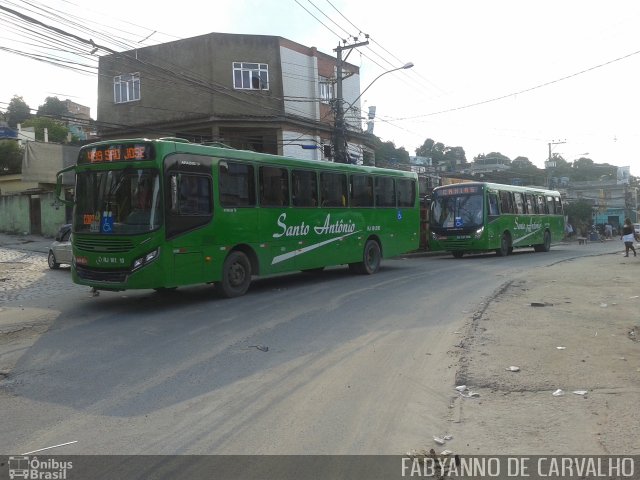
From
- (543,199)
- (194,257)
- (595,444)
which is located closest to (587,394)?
(595,444)

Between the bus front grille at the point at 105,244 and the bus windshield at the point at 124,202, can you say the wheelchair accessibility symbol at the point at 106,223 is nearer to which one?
the bus windshield at the point at 124,202

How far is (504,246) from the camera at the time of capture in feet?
82.2

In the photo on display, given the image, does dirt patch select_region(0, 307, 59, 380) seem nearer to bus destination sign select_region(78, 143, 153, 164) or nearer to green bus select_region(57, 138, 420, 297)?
green bus select_region(57, 138, 420, 297)

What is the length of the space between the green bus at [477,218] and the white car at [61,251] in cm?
1461

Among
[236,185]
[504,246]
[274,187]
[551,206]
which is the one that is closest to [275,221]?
[274,187]

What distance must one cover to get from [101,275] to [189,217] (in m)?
1.93

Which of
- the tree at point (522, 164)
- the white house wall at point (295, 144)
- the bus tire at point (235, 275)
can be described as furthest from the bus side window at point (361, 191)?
the tree at point (522, 164)

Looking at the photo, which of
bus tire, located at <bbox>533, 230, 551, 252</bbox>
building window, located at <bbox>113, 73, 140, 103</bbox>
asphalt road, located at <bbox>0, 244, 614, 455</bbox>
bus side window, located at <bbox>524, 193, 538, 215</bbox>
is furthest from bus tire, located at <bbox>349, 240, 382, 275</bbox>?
building window, located at <bbox>113, 73, 140, 103</bbox>

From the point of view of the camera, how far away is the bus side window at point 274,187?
12.7m

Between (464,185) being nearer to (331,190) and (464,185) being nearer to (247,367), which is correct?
(331,190)

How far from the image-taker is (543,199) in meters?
29.5

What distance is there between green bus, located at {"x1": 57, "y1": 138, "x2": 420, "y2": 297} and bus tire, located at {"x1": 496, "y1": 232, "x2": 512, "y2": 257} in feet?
39.5

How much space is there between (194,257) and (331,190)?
5.41 meters

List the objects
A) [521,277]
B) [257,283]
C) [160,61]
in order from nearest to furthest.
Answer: [257,283]
[521,277]
[160,61]
